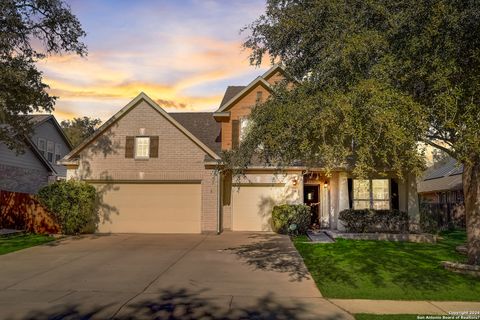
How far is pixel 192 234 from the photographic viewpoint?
20906 mm

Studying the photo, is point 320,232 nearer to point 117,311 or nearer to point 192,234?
point 192,234

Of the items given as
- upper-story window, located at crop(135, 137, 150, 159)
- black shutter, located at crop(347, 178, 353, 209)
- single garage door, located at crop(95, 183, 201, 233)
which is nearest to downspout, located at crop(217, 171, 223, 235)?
single garage door, located at crop(95, 183, 201, 233)

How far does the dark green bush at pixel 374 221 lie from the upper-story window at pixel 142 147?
949 centimetres

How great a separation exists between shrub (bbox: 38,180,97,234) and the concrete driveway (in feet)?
9.79

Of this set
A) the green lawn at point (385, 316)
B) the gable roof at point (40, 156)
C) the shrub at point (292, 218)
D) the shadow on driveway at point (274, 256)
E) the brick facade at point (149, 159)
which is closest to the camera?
the green lawn at point (385, 316)

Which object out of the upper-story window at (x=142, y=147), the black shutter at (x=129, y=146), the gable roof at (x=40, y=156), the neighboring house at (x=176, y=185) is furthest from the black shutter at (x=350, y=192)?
the gable roof at (x=40, y=156)

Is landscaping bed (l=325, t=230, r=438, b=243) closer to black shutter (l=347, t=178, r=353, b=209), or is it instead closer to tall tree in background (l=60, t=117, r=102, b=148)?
black shutter (l=347, t=178, r=353, b=209)

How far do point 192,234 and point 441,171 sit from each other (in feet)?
88.1

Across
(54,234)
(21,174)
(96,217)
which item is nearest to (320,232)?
(96,217)

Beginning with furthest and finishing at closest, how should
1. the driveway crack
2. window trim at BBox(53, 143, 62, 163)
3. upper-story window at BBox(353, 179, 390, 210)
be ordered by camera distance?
window trim at BBox(53, 143, 62, 163) → upper-story window at BBox(353, 179, 390, 210) → the driveway crack

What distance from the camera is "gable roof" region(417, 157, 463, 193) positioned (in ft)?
106

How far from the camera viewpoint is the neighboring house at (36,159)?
28.5 metres

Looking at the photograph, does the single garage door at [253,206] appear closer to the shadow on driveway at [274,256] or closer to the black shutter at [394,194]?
the shadow on driveway at [274,256]

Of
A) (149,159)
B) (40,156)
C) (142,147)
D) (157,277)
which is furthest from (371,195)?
(40,156)
